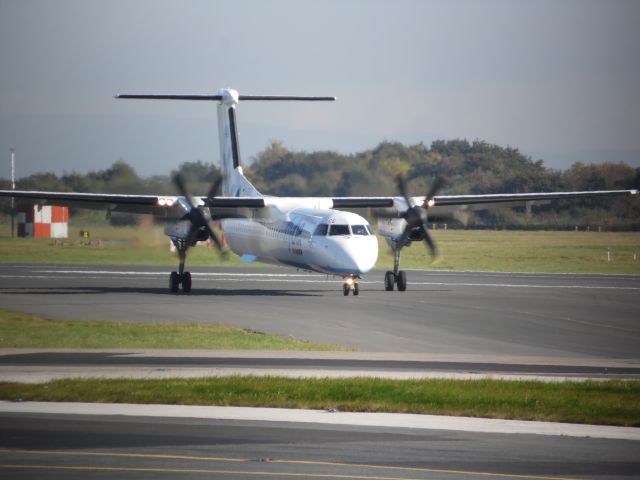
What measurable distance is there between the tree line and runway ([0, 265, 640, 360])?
419 inches

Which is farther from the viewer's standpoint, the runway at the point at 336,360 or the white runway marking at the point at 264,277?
the white runway marking at the point at 264,277

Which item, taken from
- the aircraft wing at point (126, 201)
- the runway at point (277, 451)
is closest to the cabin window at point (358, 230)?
the aircraft wing at point (126, 201)

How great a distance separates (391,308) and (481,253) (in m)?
44.2

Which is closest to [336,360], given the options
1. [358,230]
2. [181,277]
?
[358,230]

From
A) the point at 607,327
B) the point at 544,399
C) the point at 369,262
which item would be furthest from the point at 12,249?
the point at 544,399

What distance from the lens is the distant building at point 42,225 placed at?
88.2m

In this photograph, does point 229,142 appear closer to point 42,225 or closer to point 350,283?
point 350,283

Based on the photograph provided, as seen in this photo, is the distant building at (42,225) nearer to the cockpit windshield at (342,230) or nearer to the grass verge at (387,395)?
the cockpit windshield at (342,230)

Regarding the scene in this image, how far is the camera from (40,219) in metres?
88.5

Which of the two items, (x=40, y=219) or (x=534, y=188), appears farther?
(x=534, y=188)

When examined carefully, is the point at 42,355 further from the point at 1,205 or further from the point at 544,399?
the point at 1,205

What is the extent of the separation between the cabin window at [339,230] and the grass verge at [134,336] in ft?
34.3

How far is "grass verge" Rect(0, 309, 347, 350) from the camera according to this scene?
2589cm

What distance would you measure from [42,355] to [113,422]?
8175mm
